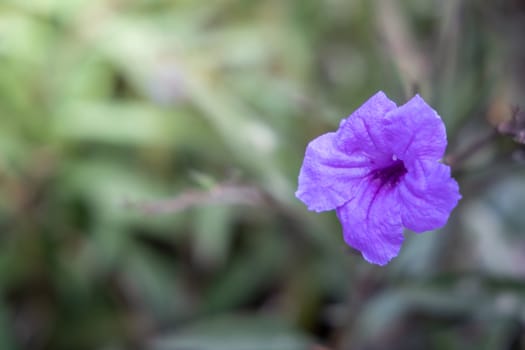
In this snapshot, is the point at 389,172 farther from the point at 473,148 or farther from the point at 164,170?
the point at 164,170

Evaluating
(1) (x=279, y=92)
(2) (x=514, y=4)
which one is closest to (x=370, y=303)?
(1) (x=279, y=92)

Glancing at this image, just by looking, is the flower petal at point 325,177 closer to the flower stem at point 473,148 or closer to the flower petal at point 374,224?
the flower petal at point 374,224

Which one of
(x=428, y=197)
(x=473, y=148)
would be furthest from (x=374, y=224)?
(x=473, y=148)

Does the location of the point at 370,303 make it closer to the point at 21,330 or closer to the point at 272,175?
the point at 272,175

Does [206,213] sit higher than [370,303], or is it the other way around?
[206,213]

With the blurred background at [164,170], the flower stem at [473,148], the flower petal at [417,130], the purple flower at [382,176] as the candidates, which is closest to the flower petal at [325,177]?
the purple flower at [382,176]
